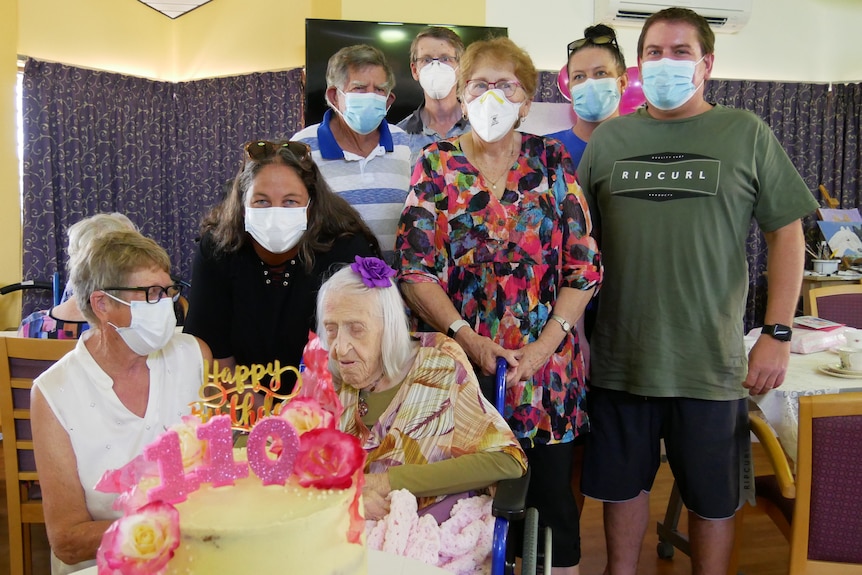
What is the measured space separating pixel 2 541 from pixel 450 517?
232 centimetres

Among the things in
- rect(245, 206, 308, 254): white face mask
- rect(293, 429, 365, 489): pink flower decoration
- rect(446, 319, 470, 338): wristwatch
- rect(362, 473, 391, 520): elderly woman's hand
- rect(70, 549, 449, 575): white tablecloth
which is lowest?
rect(362, 473, 391, 520): elderly woman's hand

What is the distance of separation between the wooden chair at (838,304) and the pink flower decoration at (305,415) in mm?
3191

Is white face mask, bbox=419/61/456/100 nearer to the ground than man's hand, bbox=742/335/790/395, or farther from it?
farther from it

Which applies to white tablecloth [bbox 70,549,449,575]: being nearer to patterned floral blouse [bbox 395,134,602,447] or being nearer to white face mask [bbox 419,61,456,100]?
patterned floral blouse [bbox 395,134,602,447]

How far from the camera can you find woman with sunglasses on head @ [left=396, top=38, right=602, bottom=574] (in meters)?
1.89

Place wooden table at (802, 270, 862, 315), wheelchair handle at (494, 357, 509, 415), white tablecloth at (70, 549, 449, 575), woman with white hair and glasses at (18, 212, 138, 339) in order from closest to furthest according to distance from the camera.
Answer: white tablecloth at (70, 549, 449, 575) → wheelchair handle at (494, 357, 509, 415) → woman with white hair and glasses at (18, 212, 138, 339) → wooden table at (802, 270, 862, 315)

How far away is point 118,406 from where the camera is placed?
5.12ft

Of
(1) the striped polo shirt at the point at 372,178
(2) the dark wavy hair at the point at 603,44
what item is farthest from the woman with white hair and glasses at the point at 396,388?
(2) the dark wavy hair at the point at 603,44

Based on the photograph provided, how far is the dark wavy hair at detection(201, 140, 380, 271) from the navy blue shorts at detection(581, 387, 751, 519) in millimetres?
958

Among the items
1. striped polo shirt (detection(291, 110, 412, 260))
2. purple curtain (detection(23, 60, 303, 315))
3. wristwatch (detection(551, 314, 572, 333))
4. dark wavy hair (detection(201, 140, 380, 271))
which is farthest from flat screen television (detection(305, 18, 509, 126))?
wristwatch (detection(551, 314, 572, 333))

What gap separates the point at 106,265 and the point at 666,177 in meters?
1.52

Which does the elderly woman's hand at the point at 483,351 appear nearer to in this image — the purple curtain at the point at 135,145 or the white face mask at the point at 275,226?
the white face mask at the point at 275,226

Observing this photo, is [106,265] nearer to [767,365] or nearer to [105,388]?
[105,388]

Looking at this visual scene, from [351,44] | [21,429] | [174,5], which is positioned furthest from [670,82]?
[174,5]
